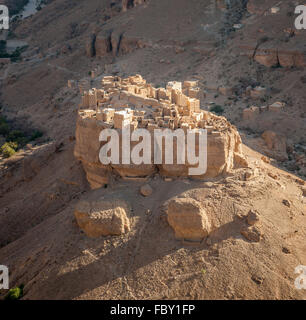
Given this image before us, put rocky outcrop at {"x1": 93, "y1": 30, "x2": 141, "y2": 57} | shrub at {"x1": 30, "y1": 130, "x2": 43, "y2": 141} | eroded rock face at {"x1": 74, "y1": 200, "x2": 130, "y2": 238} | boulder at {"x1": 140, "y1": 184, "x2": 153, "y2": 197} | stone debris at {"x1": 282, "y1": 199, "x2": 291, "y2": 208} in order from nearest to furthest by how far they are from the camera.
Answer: eroded rock face at {"x1": 74, "y1": 200, "x2": 130, "y2": 238} < stone debris at {"x1": 282, "y1": 199, "x2": 291, "y2": 208} < boulder at {"x1": 140, "y1": 184, "x2": 153, "y2": 197} < shrub at {"x1": 30, "y1": 130, "x2": 43, "y2": 141} < rocky outcrop at {"x1": 93, "y1": 30, "x2": 141, "y2": 57}

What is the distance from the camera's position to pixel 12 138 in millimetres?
32438

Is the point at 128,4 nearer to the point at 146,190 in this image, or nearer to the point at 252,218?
the point at 146,190

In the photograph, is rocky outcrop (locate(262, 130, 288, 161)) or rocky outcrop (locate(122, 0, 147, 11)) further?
rocky outcrop (locate(122, 0, 147, 11))

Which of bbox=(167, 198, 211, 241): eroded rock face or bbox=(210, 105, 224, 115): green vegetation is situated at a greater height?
bbox=(167, 198, 211, 241): eroded rock face

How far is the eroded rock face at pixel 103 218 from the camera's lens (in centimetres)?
1326

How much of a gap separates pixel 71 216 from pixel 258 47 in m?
27.3

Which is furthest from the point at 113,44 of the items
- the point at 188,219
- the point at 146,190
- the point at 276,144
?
the point at 188,219

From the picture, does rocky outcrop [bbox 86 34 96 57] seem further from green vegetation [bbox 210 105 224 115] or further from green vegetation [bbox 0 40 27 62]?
green vegetation [bbox 210 105 224 115]

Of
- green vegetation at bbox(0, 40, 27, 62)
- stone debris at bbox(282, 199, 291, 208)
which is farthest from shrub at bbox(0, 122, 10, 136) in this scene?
stone debris at bbox(282, 199, 291, 208)

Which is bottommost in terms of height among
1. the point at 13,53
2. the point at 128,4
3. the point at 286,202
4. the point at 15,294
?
the point at 13,53

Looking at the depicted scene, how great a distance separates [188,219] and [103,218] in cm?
285

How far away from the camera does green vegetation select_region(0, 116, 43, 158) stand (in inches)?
1114

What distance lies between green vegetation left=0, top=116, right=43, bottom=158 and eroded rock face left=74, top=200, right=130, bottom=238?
53.7 ft

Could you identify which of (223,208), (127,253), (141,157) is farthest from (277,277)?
(141,157)
